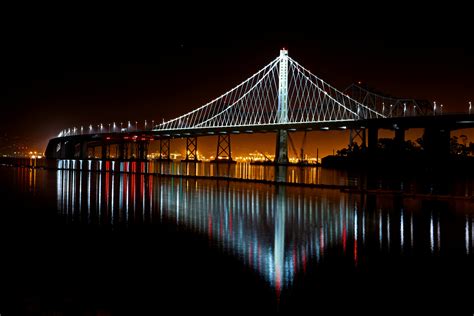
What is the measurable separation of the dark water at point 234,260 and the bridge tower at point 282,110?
36.9m

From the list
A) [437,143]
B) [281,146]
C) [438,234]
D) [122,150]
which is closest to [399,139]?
[437,143]

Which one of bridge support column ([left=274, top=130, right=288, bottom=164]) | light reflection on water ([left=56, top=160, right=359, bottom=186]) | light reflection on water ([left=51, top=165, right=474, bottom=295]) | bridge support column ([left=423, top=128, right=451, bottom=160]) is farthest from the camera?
bridge support column ([left=274, top=130, right=288, bottom=164])

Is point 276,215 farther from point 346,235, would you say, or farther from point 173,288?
point 173,288

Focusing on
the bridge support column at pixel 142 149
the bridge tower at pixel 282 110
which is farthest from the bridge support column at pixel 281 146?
the bridge support column at pixel 142 149

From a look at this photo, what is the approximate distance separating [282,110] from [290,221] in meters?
40.9

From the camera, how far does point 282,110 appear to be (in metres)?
50.1

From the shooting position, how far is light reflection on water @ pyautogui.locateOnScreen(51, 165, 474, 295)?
266 inches

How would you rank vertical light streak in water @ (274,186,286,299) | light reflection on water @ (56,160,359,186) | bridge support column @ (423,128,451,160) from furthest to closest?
bridge support column @ (423,128,451,160) → light reflection on water @ (56,160,359,186) → vertical light streak in water @ (274,186,286,299)

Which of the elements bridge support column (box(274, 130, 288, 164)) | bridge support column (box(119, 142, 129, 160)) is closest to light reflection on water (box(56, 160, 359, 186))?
bridge support column (box(274, 130, 288, 164))

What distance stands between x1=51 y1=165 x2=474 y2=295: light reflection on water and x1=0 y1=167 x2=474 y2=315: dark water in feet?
0.09

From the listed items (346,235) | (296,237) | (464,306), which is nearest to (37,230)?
(296,237)

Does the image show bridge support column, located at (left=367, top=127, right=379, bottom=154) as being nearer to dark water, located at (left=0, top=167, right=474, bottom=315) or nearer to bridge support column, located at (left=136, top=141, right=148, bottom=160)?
dark water, located at (left=0, top=167, right=474, bottom=315)

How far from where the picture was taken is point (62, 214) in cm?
1059

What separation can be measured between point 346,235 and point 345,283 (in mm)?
2977
